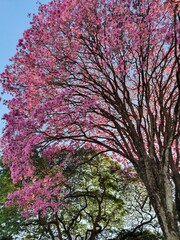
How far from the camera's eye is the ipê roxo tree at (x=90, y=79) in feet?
25.5

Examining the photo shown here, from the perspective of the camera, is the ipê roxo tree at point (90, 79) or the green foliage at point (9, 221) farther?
the green foliage at point (9, 221)

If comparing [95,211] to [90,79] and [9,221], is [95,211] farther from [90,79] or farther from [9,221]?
[90,79]

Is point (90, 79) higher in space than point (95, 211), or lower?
higher

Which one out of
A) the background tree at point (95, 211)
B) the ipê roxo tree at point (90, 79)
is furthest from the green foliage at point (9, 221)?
the ipê roxo tree at point (90, 79)

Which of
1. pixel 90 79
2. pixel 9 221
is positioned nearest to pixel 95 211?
pixel 9 221

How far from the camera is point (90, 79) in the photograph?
28.6 ft

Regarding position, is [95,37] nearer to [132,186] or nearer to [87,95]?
[87,95]

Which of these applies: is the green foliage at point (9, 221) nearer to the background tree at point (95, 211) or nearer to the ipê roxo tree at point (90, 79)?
the background tree at point (95, 211)

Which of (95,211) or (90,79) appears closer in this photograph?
(90,79)

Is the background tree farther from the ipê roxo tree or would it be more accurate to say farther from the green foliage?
the ipê roxo tree

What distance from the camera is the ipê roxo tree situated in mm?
7785

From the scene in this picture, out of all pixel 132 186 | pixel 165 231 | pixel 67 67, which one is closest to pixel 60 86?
pixel 67 67

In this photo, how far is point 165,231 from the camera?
641 centimetres

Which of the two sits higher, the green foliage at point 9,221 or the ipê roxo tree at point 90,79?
the ipê roxo tree at point 90,79
